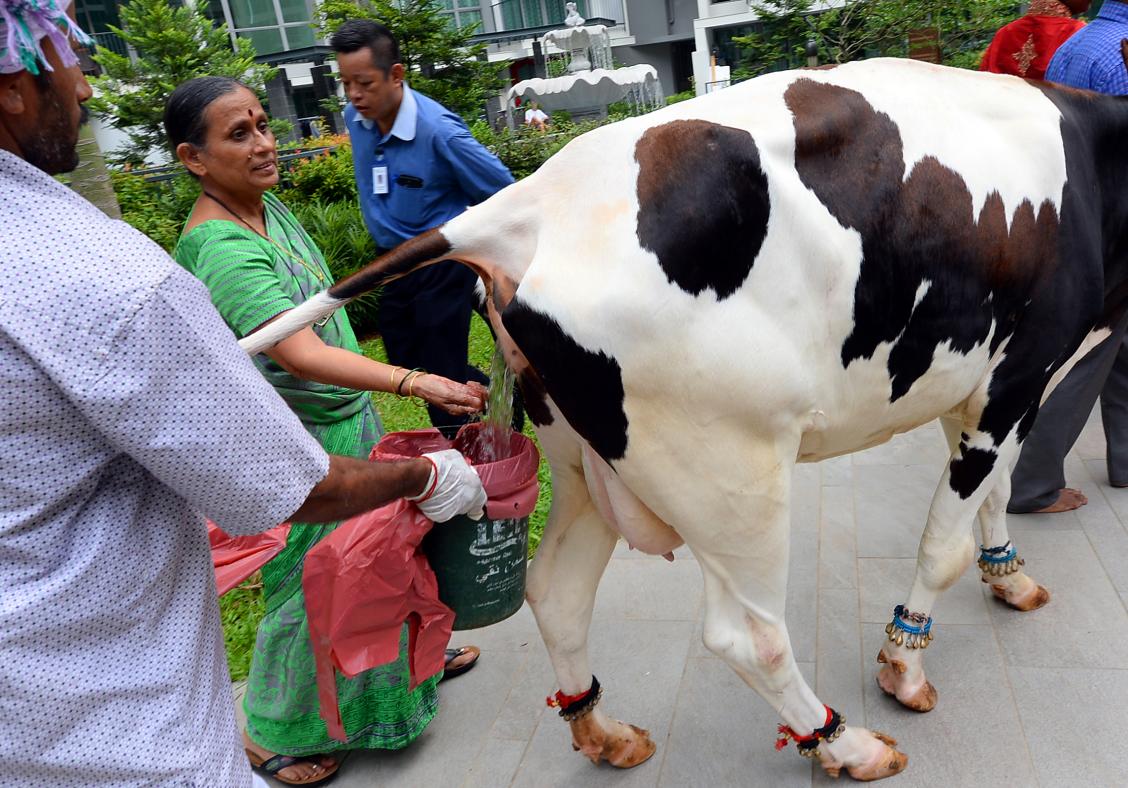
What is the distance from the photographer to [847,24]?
1297cm

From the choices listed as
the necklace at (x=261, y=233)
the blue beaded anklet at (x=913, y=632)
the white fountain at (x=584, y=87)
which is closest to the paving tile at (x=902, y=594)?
the blue beaded anklet at (x=913, y=632)

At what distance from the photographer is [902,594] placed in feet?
10.6

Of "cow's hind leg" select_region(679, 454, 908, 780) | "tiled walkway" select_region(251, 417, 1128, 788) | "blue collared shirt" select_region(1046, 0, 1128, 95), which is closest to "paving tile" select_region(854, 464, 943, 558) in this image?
"tiled walkway" select_region(251, 417, 1128, 788)

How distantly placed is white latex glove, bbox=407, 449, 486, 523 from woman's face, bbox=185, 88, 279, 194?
3.03ft

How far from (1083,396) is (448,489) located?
2717mm

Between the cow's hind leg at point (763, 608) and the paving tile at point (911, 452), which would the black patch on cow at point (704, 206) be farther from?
the paving tile at point (911, 452)

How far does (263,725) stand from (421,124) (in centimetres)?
223

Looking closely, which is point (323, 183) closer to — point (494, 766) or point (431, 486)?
point (494, 766)

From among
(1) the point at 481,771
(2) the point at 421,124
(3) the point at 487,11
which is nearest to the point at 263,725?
(1) the point at 481,771

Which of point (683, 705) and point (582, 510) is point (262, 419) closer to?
point (582, 510)

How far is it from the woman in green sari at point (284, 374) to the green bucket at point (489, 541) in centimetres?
19

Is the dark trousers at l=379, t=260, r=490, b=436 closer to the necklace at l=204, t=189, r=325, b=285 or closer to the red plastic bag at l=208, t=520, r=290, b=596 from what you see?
the necklace at l=204, t=189, r=325, b=285

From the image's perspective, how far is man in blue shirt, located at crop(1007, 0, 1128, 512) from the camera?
10.2 ft

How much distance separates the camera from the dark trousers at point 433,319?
376 cm
